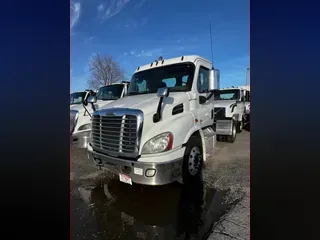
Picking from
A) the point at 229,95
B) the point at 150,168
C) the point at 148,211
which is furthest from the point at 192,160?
the point at 229,95

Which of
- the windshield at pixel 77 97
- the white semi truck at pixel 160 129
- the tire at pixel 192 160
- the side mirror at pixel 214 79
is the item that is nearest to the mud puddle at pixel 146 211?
the tire at pixel 192 160

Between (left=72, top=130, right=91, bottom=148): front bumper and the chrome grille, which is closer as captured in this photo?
the chrome grille

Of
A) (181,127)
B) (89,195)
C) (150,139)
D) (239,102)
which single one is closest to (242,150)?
(239,102)

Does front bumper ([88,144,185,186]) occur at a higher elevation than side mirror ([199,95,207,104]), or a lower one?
lower

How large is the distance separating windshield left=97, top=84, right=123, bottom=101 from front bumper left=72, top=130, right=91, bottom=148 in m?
2.11

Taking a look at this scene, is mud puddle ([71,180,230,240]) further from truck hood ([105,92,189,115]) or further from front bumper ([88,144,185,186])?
truck hood ([105,92,189,115])

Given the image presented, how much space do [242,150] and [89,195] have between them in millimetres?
4876

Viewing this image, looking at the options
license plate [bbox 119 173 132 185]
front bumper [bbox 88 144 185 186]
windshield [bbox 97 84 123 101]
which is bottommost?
license plate [bbox 119 173 132 185]

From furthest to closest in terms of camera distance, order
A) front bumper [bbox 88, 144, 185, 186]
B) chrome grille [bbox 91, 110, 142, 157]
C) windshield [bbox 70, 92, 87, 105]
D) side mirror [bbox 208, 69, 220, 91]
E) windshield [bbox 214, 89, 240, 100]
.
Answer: windshield [bbox 214, 89, 240, 100] → windshield [bbox 70, 92, 87, 105] → side mirror [bbox 208, 69, 220, 91] → chrome grille [bbox 91, 110, 142, 157] → front bumper [bbox 88, 144, 185, 186]

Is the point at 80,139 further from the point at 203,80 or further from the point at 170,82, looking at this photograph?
the point at 203,80

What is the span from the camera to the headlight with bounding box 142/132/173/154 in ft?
8.41

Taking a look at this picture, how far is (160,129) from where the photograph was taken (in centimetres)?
265

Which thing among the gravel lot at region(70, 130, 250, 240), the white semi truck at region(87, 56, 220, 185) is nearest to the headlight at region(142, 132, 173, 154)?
the white semi truck at region(87, 56, 220, 185)
